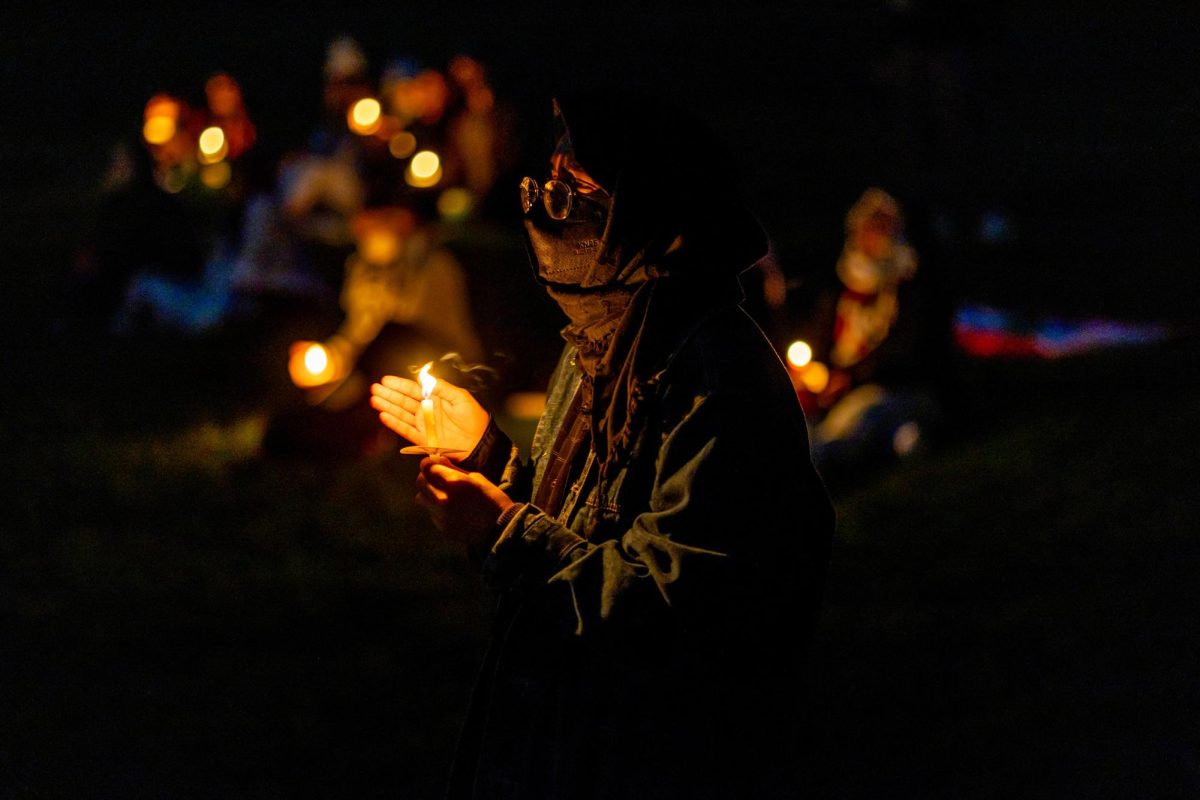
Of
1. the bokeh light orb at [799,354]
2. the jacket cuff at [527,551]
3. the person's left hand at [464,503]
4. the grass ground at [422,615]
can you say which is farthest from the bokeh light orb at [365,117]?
the jacket cuff at [527,551]

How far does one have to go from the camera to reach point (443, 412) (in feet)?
9.12

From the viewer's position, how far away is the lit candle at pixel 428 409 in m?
2.71

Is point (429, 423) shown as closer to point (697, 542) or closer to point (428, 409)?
point (428, 409)

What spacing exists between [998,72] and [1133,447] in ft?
72.0

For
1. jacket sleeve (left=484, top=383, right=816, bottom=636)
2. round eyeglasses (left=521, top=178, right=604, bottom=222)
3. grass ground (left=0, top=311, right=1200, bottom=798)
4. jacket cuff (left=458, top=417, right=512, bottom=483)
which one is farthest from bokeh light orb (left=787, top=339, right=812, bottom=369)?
jacket sleeve (left=484, top=383, right=816, bottom=636)

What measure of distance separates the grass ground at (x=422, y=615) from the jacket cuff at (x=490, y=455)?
1083 mm

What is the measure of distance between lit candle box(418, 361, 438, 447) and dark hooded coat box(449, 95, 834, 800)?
28cm

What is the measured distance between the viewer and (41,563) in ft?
23.6

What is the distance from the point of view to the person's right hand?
2764 millimetres

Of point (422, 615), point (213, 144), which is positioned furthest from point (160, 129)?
point (422, 615)

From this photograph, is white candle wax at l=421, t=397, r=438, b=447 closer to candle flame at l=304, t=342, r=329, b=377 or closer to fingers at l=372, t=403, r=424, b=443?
fingers at l=372, t=403, r=424, b=443

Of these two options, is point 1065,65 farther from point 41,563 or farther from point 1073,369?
point 41,563

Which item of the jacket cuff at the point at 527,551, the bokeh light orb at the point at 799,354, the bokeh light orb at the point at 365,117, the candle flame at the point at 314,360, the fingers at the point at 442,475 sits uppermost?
the bokeh light orb at the point at 365,117

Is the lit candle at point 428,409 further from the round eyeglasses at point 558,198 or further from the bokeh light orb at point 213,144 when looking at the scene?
the bokeh light orb at point 213,144
